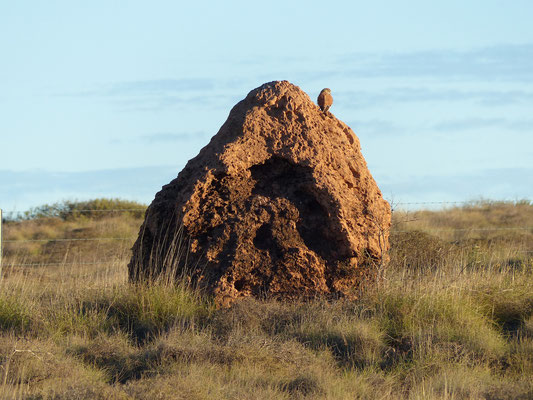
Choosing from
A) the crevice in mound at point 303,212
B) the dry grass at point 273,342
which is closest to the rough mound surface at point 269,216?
the crevice in mound at point 303,212

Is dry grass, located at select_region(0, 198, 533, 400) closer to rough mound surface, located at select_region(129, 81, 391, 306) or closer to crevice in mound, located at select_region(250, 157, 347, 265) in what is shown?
rough mound surface, located at select_region(129, 81, 391, 306)

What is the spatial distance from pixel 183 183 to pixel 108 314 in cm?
176

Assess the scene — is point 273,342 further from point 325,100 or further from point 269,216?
point 325,100

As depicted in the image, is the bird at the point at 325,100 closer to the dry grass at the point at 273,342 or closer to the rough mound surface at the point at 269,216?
the rough mound surface at the point at 269,216

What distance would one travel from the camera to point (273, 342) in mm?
6605

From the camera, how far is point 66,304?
25.3 feet

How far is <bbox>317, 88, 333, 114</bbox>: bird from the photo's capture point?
8.78 metres

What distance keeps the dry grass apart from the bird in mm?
2118

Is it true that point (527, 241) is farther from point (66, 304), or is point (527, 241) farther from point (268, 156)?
point (66, 304)

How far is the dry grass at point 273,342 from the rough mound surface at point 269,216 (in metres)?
0.31

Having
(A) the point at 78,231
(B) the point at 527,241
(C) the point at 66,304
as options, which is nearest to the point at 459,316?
(C) the point at 66,304

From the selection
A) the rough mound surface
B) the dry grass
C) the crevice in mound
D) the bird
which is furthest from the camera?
the bird

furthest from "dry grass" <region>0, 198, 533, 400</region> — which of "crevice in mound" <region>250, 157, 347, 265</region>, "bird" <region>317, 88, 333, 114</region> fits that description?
"bird" <region>317, 88, 333, 114</region>

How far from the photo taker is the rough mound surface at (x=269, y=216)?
7.75m
